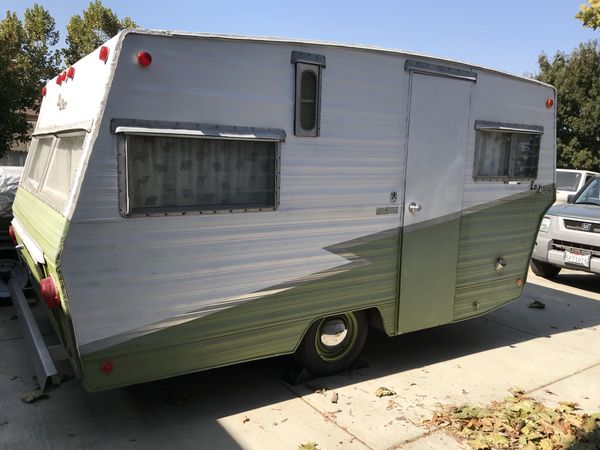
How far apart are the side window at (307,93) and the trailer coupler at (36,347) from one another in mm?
2475

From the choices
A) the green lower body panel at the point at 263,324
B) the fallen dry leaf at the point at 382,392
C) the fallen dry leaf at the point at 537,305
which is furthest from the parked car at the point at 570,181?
the fallen dry leaf at the point at 382,392

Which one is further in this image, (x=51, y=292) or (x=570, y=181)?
(x=570, y=181)

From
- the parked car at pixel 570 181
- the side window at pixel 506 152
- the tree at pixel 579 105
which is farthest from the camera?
the tree at pixel 579 105

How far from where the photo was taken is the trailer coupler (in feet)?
11.4

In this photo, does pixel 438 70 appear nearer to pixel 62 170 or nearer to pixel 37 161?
pixel 62 170

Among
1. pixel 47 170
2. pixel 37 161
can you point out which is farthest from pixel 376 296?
pixel 37 161

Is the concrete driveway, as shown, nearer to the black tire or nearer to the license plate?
the license plate

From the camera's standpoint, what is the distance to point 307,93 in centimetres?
391

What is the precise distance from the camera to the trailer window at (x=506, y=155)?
5082 mm

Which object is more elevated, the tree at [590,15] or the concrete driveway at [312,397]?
the tree at [590,15]

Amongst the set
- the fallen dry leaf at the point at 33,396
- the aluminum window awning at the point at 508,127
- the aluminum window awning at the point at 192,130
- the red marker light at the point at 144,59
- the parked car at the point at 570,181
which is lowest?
the fallen dry leaf at the point at 33,396

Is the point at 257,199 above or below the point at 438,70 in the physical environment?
below

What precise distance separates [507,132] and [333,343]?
9.36 ft

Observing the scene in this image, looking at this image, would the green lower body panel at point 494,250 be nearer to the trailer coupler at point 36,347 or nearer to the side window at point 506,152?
the side window at point 506,152
